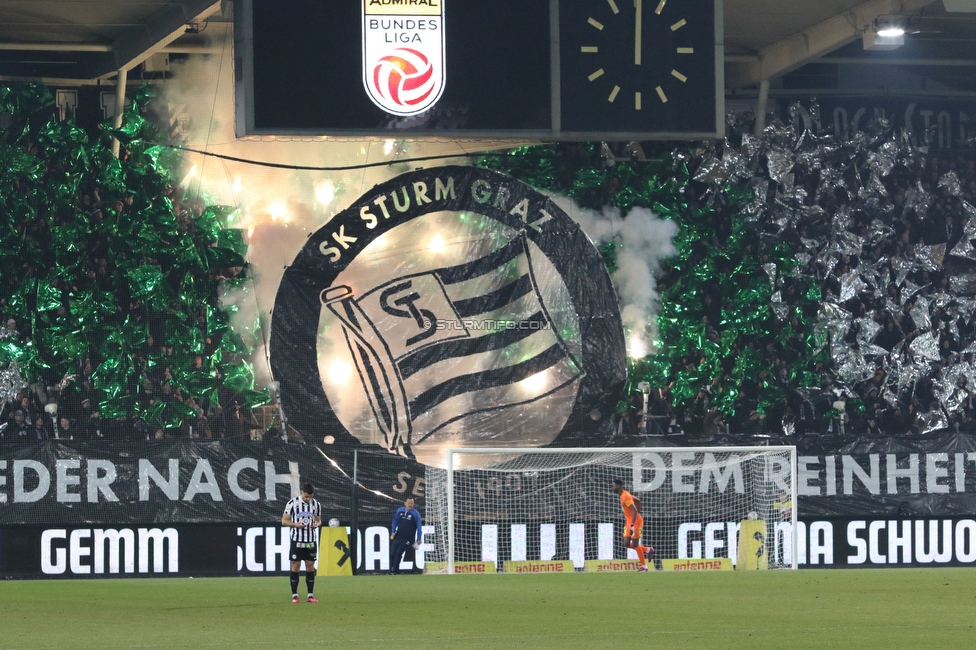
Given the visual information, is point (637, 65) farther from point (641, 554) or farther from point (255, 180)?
point (255, 180)

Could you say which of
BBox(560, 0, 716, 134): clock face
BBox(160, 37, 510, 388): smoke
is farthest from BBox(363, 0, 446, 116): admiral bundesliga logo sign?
BBox(160, 37, 510, 388): smoke

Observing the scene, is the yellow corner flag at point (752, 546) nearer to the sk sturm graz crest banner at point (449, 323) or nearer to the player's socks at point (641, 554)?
the player's socks at point (641, 554)

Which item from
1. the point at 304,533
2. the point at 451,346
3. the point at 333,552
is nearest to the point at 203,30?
the point at 451,346

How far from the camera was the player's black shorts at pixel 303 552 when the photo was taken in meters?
16.3

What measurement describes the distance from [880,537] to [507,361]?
6544 millimetres

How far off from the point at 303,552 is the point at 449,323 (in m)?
10.2

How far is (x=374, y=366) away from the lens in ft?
85.9

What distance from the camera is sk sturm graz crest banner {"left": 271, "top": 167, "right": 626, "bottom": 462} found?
84.8 ft

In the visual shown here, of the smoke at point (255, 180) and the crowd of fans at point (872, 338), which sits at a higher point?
the smoke at point (255, 180)

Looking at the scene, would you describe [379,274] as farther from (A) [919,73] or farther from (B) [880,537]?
(A) [919,73]

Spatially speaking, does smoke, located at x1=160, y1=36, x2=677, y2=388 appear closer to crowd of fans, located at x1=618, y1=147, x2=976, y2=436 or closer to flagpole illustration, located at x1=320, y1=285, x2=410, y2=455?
flagpole illustration, located at x1=320, y1=285, x2=410, y2=455

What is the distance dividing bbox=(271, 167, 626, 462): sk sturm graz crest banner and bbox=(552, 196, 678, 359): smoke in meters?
0.34

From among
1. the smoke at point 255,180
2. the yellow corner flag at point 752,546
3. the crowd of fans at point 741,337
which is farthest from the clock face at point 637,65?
the yellow corner flag at point 752,546

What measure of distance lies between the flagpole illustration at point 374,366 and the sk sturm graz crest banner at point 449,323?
2 cm
